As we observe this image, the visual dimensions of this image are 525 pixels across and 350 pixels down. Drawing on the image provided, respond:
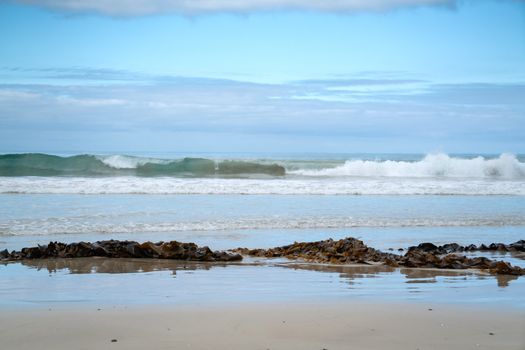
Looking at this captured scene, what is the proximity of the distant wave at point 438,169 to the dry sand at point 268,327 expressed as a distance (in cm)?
2280

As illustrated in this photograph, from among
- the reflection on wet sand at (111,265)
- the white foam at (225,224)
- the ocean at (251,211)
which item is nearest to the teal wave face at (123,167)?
the ocean at (251,211)

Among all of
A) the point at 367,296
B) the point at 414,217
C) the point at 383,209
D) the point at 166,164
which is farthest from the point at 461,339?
the point at 166,164

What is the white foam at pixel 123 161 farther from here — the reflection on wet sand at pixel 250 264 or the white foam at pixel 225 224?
the reflection on wet sand at pixel 250 264

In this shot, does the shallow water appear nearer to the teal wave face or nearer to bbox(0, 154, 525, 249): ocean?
bbox(0, 154, 525, 249): ocean

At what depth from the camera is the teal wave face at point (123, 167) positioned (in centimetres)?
2538

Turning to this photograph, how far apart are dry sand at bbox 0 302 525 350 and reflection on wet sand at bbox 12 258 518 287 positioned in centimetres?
142

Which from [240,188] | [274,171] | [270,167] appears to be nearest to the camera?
[240,188]

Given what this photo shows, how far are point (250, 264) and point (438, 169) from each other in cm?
2311

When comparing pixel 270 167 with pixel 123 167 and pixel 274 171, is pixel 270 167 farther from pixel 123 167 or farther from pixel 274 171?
pixel 123 167

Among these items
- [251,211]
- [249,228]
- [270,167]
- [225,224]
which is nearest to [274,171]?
[270,167]

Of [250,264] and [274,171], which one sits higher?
[274,171]

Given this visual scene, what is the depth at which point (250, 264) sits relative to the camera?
7.07m

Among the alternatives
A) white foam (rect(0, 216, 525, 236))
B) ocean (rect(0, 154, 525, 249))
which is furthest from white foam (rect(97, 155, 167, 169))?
white foam (rect(0, 216, 525, 236))

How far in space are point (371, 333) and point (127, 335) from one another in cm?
169
